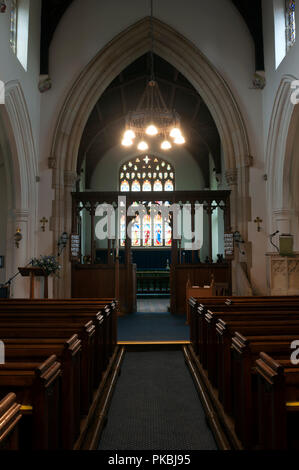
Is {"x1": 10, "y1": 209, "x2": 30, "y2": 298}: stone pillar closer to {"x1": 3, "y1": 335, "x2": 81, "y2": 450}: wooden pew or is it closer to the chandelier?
the chandelier

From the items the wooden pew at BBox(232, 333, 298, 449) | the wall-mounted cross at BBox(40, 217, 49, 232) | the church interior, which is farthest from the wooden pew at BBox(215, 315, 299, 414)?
the wall-mounted cross at BBox(40, 217, 49, 232)

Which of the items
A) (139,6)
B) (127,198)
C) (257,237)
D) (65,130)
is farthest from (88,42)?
(257,237)

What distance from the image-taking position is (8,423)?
119 cm

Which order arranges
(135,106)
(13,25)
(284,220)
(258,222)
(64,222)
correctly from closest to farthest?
(13,25) < (284,220) < (258,222) < (64,222) < (135,106)

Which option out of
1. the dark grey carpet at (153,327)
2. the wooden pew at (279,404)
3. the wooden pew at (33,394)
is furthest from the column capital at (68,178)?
the wooden pew at (279,404)

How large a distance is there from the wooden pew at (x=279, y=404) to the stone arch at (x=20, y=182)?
6.68m

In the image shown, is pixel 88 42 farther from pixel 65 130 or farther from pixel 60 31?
pixel 65 130

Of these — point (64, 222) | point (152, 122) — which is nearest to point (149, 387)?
point (152, 122)

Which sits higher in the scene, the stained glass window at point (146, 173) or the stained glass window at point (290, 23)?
the stained glass window at point (290, 23)

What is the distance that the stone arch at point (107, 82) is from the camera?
8.45 metres

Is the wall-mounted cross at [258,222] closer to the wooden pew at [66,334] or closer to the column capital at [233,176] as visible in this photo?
the column capital at [233,176]

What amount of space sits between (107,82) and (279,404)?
853cm

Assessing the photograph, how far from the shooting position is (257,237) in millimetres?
8227

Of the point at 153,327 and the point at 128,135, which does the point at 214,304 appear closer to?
the point at 153,327
